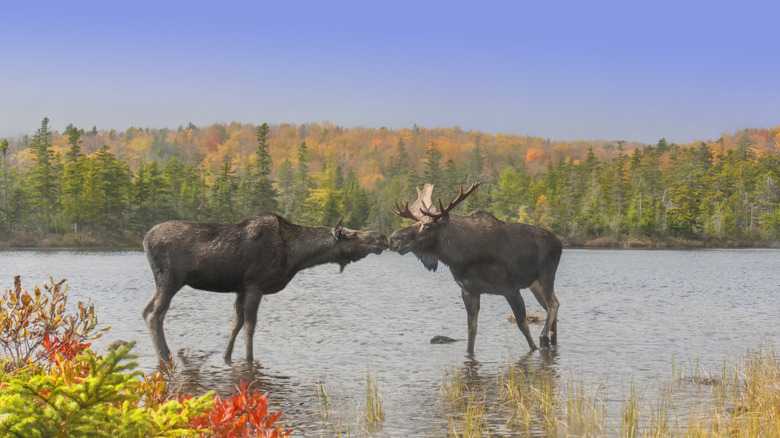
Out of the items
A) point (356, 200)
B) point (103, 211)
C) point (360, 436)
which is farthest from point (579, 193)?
point (360, 436)

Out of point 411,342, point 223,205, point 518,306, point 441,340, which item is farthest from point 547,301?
point 223,205

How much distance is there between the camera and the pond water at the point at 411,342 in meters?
10.7

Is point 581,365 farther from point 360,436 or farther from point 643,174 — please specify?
point 643,174

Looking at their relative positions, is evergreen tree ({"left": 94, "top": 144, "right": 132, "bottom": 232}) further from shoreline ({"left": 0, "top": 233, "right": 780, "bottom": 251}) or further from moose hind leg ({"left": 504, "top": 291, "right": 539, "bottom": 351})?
moose hind leg ({"left": 504, "top": 291, "right": 539, "bottom": 351})

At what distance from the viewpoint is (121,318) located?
2098 centimetres

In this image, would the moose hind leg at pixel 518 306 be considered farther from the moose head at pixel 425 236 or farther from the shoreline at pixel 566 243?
the shoreline at pixel 566 243

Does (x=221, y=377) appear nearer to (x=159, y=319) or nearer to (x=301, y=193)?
(x=159, y=319)

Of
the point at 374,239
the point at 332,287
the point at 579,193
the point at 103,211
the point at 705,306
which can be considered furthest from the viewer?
the point at 579,193

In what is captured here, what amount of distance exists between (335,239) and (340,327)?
6.87 metres

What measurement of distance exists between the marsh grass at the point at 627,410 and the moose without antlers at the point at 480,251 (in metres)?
2.29

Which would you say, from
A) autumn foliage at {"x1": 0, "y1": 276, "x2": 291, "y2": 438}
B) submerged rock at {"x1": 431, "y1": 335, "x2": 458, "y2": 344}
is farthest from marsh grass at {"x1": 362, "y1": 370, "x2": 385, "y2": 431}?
submerged rock at {"x1": 431, "y1": 335, "x2": 458, "y2": 344}

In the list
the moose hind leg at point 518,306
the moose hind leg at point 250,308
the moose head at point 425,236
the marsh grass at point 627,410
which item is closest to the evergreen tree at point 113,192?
the moose hind leg at point 250,308

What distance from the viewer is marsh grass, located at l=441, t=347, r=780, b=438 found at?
7.71 meters

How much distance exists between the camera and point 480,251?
13312mm
